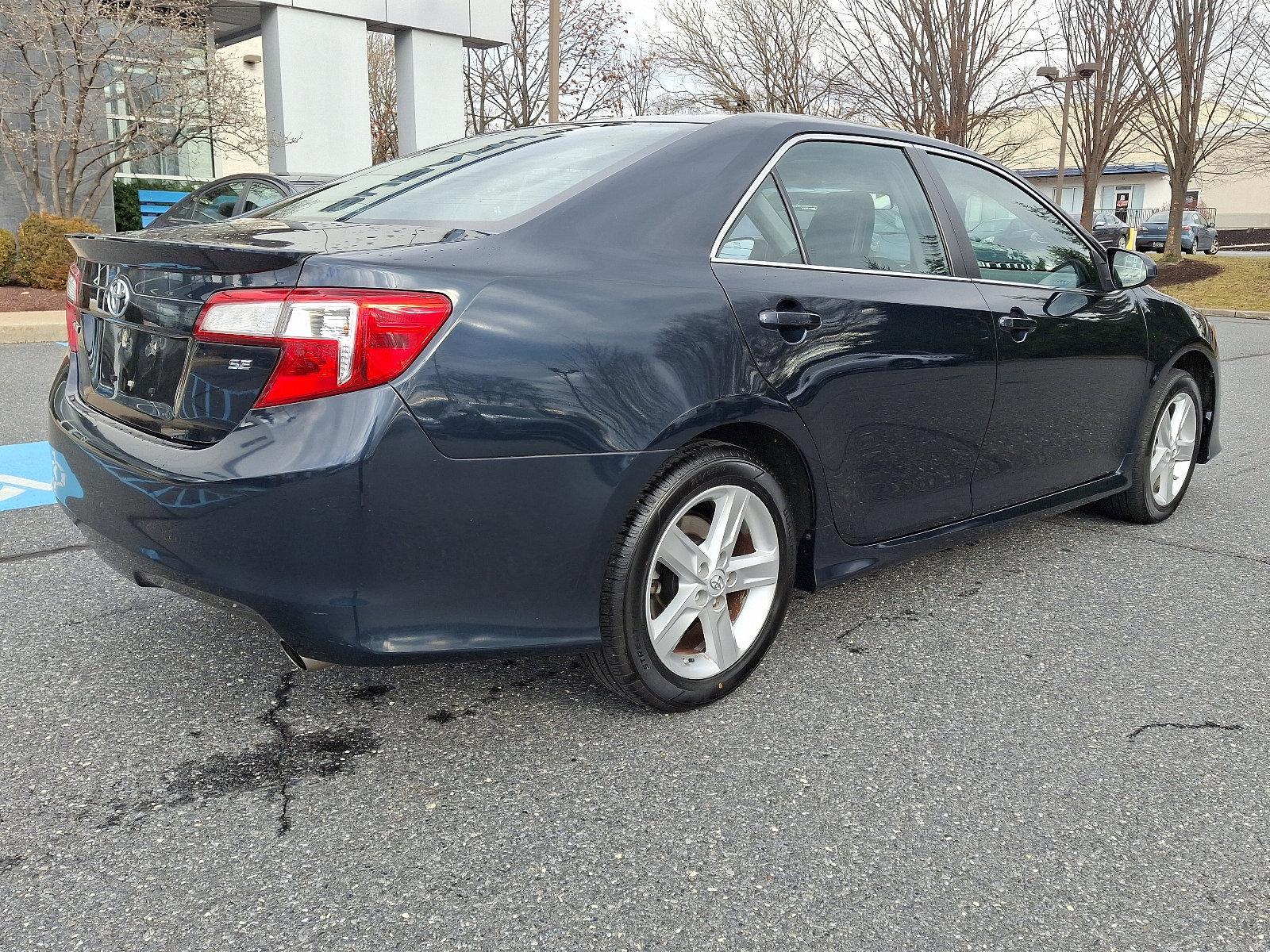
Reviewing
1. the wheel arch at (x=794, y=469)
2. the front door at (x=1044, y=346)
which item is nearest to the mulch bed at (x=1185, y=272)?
the front door at (x=1044, y=346)

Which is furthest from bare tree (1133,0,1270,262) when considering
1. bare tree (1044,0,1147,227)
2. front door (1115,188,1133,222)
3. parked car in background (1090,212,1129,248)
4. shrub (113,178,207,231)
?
front door (1115,188,1133,222)

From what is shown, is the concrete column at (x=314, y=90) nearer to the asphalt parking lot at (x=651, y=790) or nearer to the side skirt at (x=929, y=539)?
the side skirt at (x=929, y=539)

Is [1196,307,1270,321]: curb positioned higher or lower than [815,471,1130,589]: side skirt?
higher

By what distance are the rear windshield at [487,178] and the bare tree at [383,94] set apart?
36963mm

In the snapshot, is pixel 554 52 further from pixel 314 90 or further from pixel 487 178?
pixel 487 178

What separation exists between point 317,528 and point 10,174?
1857cm

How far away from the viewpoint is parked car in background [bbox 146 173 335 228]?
11023 mm

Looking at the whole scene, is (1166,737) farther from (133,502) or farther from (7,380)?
(7,380)

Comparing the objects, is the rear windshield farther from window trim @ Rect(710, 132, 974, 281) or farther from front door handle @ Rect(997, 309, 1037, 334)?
front door handle @ Rect(997, 309, 1037, 334)

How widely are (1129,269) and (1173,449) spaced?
974 millimetres

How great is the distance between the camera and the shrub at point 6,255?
545 inches

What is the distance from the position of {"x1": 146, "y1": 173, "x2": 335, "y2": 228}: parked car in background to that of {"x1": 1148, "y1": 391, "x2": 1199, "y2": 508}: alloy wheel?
329 inches

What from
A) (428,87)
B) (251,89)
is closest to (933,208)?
(251,89)

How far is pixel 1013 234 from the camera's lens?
399 centimetres
